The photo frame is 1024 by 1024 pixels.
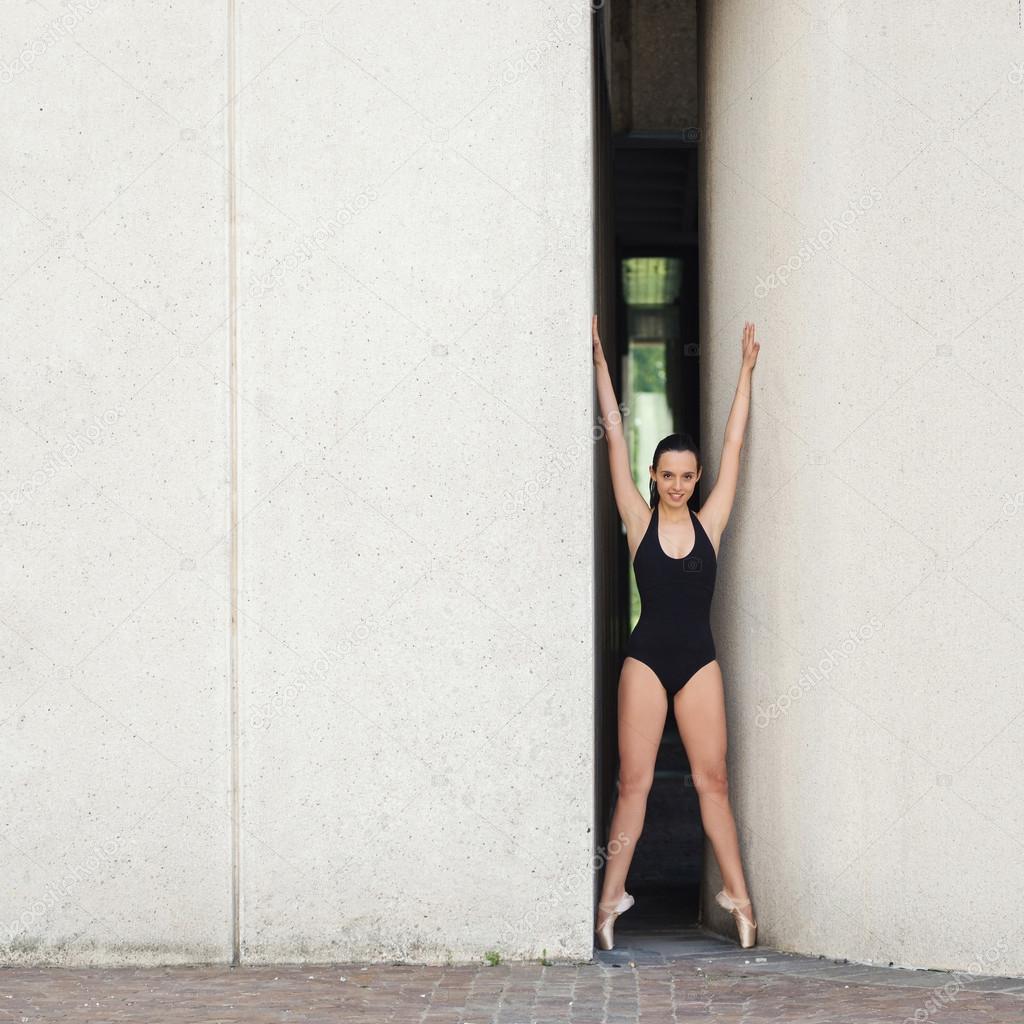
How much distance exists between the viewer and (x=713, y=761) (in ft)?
19.9

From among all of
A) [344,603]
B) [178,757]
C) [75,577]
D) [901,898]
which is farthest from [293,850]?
[901,898]

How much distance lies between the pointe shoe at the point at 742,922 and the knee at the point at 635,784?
60cm

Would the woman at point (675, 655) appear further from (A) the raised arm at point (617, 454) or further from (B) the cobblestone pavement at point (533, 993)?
(B) the cobblestone pavement at point (533, 993)

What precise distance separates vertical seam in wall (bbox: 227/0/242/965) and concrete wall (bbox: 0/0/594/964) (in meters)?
0.01

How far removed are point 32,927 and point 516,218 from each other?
11.7ft

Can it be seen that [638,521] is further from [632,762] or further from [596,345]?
[632,762]

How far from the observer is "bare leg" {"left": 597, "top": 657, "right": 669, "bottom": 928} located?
599cm

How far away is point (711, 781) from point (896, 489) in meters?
1.50

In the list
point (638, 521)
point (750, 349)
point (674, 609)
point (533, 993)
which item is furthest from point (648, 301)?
point (533, 993)

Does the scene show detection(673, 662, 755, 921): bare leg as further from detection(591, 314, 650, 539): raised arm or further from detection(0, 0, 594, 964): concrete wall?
detection(591, 314, 650, 539): raised arm

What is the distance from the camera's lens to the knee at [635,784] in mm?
5984

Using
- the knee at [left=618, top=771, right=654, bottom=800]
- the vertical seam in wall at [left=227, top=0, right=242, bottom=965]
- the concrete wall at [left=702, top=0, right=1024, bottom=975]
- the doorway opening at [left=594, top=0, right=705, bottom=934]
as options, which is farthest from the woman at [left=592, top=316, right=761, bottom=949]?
the vertical seam in wall at [left=227, top=0, right=242, bottom=965]

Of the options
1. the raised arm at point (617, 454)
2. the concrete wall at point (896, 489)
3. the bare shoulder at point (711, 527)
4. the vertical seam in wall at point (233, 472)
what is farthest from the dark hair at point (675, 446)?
the vertical seam in wall at point (233, 472)

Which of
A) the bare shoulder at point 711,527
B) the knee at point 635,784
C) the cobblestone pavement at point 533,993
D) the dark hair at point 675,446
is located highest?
the dark hair at point 675,446
